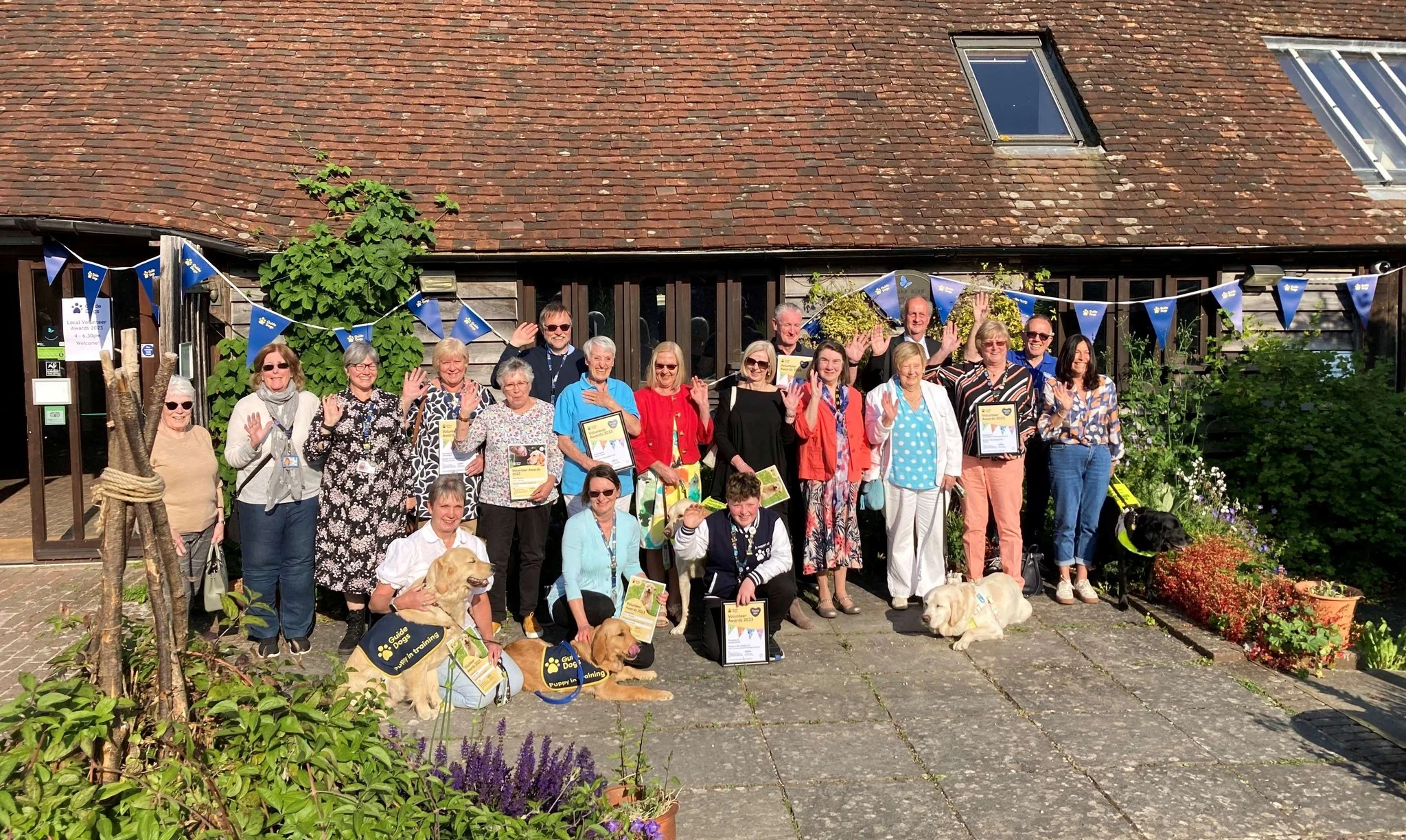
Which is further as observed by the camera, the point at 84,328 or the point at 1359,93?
the point at 1359,93

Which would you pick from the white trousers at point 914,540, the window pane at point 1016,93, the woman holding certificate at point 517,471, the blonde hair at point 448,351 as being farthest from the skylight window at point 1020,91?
the blonde hair at point 448,351

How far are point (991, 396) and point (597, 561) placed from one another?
312cm

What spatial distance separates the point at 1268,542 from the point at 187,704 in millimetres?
8239

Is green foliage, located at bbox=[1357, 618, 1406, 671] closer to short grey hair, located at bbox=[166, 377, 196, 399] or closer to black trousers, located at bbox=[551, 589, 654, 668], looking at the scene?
black trousers, located at bbox=[551, 589, 654, 668]

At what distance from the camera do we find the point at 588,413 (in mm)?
7219

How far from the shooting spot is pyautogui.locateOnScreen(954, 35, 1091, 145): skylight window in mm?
11141

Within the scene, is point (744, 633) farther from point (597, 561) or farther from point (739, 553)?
point (597, 561)

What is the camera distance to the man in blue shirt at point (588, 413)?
23.6 ft

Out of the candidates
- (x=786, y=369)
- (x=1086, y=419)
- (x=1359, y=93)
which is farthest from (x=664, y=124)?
(x=1359, y=93)

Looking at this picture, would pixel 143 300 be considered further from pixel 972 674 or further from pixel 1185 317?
pixel 1185 317

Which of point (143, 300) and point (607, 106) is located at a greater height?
point (607, 106)

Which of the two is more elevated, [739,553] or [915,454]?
[915,454]

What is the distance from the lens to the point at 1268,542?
8.84 metres

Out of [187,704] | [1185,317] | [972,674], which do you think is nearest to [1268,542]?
[1185,317]
